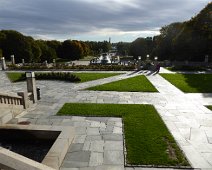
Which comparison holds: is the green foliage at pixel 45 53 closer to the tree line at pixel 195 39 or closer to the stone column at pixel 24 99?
the tree line at pixel 195 39

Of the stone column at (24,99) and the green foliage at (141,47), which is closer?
the stone column at (24,99)

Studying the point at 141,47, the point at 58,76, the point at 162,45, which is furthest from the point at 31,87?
the point at 141,47

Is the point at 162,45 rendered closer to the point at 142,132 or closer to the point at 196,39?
the point at 196,39

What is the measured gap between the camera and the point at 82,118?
10219mm

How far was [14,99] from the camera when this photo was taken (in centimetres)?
1099

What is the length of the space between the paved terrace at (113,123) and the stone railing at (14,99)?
0.55m

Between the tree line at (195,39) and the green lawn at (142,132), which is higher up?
the tree line at (195,39)

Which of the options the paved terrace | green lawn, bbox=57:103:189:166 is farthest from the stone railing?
green lawn, bbox=57:103:189:166

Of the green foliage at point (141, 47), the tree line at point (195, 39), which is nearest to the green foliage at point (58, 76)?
the tree line at point (195, 39)

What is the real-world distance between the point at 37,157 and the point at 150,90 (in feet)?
35.2

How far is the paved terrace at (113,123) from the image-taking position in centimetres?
674

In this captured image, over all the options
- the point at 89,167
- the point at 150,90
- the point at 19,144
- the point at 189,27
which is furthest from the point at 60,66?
the point at 89,167

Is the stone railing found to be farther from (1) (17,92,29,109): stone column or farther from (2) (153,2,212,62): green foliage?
(2) (153,2,212,62): green foliage

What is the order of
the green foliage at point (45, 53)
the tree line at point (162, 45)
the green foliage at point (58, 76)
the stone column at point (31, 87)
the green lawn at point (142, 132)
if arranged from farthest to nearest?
1. the green foliage at point (45, 53)
2. the tree line at point (162, 45)
3. the green foliage at point (58, 76)
4. the stone column at point (31, 87)
5. the green lawn at point (142, 132)
